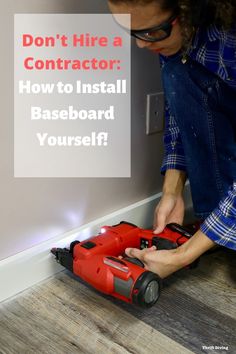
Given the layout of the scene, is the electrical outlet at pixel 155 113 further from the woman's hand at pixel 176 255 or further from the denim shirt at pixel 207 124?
the woman's hand at pixel 176 255

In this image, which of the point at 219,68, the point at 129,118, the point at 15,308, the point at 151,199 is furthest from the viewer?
the point at 151,199

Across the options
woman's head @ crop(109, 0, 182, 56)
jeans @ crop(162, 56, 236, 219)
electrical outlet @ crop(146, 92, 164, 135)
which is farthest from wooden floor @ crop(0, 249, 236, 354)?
woman's head @ crop(109, 0, 182, 56)

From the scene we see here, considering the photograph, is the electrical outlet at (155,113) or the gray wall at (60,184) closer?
the gray wall at (60,184)

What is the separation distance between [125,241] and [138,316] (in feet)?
0.59

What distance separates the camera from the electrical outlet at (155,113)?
4.26ft

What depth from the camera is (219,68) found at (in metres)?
0.96

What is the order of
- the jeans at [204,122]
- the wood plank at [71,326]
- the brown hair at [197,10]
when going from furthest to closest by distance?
the jeans at [204,122], the wood plank at [71,326], the brown hair at [197,10]

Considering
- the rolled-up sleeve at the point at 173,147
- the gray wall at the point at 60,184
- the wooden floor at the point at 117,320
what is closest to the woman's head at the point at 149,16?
the gray wall at the point at 60,184

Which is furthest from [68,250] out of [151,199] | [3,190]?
[151,199]

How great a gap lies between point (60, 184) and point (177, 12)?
0.51 m

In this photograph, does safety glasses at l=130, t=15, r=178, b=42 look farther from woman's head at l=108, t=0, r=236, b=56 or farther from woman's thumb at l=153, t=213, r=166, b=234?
woman's thumb at l=153, t=213, r=166, b=234

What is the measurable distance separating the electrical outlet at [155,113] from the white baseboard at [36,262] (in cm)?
25

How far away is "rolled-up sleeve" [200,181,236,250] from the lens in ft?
3.19

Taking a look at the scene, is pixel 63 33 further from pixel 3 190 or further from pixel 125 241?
pixel 125 241
